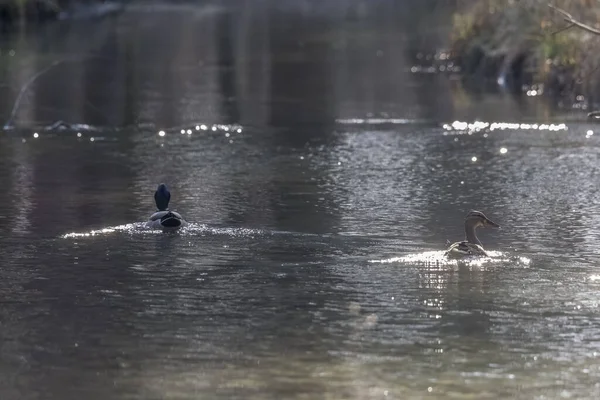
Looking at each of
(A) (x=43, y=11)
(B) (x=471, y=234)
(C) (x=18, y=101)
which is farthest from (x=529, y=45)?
(A) (x=43, y=11)

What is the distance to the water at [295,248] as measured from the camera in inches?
545

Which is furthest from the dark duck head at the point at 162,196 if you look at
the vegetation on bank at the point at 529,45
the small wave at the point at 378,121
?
the vegetation on bank at the point at 529,45

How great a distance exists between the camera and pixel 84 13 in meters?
94.5

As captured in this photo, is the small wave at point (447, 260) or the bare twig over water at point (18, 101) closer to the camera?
the small wave at point (447, 260)

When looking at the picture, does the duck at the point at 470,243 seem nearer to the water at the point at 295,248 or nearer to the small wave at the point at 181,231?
the water at the point at 295,248

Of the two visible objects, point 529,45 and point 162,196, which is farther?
point 529,45

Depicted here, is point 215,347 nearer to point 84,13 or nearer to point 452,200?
point 452,200

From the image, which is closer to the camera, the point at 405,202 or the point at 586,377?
the point at 586,377

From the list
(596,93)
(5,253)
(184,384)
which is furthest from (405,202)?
(596,93)

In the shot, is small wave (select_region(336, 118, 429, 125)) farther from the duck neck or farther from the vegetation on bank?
the duck neck

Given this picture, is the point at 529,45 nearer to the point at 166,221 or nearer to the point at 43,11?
the point at 166,221

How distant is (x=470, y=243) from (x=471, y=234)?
181mm

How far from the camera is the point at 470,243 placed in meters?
19.2

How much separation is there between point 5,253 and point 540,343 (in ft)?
25.2
